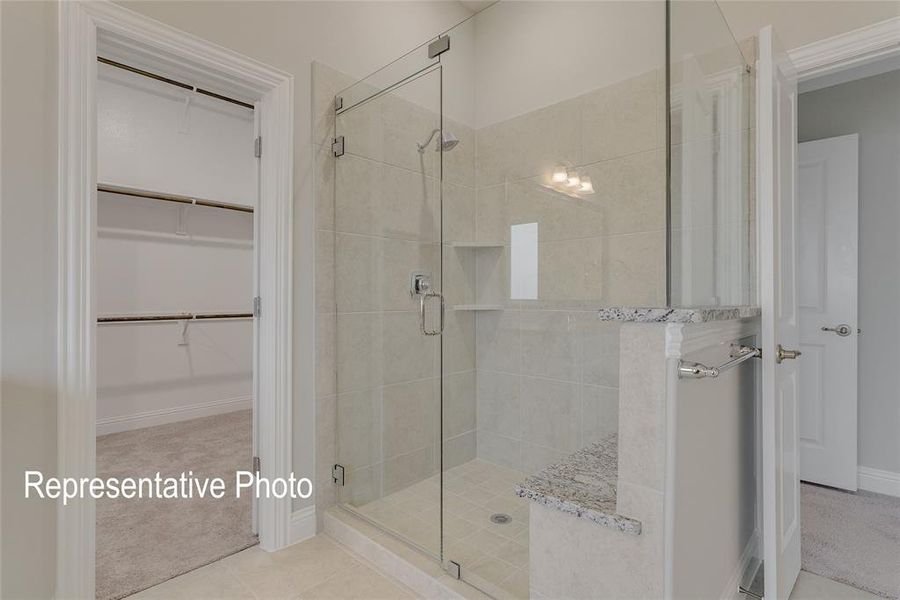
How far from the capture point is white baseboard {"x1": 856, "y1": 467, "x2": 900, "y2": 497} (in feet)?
8.36

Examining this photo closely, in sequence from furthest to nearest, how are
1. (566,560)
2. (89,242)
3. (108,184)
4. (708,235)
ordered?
(108,184)
(89,242)
(708,235)
(566,560)

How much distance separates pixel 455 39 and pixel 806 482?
3.18m

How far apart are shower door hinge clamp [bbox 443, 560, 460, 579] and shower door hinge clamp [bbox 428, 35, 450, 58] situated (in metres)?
2.04

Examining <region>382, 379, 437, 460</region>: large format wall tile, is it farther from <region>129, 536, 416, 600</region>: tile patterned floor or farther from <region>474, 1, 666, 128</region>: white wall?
<region>474, 1, 666, 128</region>: white wall

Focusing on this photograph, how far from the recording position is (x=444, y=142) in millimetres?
2156

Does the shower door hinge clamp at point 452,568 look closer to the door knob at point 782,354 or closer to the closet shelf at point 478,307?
the closet shelf at point 478,307

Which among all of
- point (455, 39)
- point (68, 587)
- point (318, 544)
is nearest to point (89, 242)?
point (68, 587)

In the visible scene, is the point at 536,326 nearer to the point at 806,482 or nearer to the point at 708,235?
the point at 708,235

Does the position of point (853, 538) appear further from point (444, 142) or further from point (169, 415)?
point (169, 415)

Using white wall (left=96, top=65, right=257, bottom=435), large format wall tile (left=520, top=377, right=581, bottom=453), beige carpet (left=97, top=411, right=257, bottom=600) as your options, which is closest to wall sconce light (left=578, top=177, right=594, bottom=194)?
large format wall tile (left=520, top=377, right=581, bottom=453)

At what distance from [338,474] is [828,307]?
2.93 meters

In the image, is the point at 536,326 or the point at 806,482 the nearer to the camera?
the point at 536,326

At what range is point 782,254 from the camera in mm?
1596

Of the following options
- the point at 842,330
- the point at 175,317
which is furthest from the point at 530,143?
the point at 175,317
